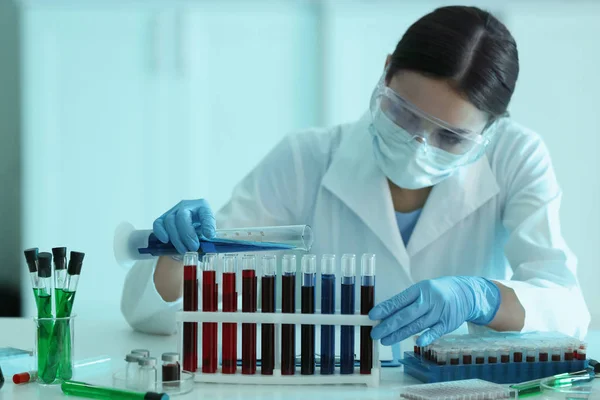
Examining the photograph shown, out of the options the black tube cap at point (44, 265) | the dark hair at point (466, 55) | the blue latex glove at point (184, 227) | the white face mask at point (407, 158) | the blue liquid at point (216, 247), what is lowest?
the black tube cap at point (44, 265)

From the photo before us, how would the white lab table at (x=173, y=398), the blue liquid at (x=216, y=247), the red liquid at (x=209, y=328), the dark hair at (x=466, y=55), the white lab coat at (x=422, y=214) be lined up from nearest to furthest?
the white lab table at (x=173, y=398) < the red liquid at (x=209, y=328) < the blue liquid at (x=216, y=247) < the dark hair at (x=466, y=55) < the white lab coat at (x=422, y=214)

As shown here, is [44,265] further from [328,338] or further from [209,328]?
[328,338]

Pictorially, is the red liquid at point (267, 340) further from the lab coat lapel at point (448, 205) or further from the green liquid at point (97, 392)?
the lab coat lapel at point (448, 205)

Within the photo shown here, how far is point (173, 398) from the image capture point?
1.36 metres

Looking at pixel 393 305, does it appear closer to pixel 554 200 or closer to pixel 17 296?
pixel 554 200

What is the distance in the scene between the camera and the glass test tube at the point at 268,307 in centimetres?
148

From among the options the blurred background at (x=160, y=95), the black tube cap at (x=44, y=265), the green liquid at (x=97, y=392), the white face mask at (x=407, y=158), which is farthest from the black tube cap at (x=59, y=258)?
the blurred background at (x=160, y=95)

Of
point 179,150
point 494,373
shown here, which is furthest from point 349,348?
point 179,150

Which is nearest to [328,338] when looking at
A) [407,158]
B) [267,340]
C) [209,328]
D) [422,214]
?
[267,340]

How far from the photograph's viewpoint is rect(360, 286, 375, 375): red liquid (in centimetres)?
149

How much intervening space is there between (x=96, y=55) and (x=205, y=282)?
282 cm

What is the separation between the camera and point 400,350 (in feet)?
6.14

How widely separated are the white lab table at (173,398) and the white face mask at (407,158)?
641 millimetres

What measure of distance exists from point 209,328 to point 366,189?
36.6 inches
